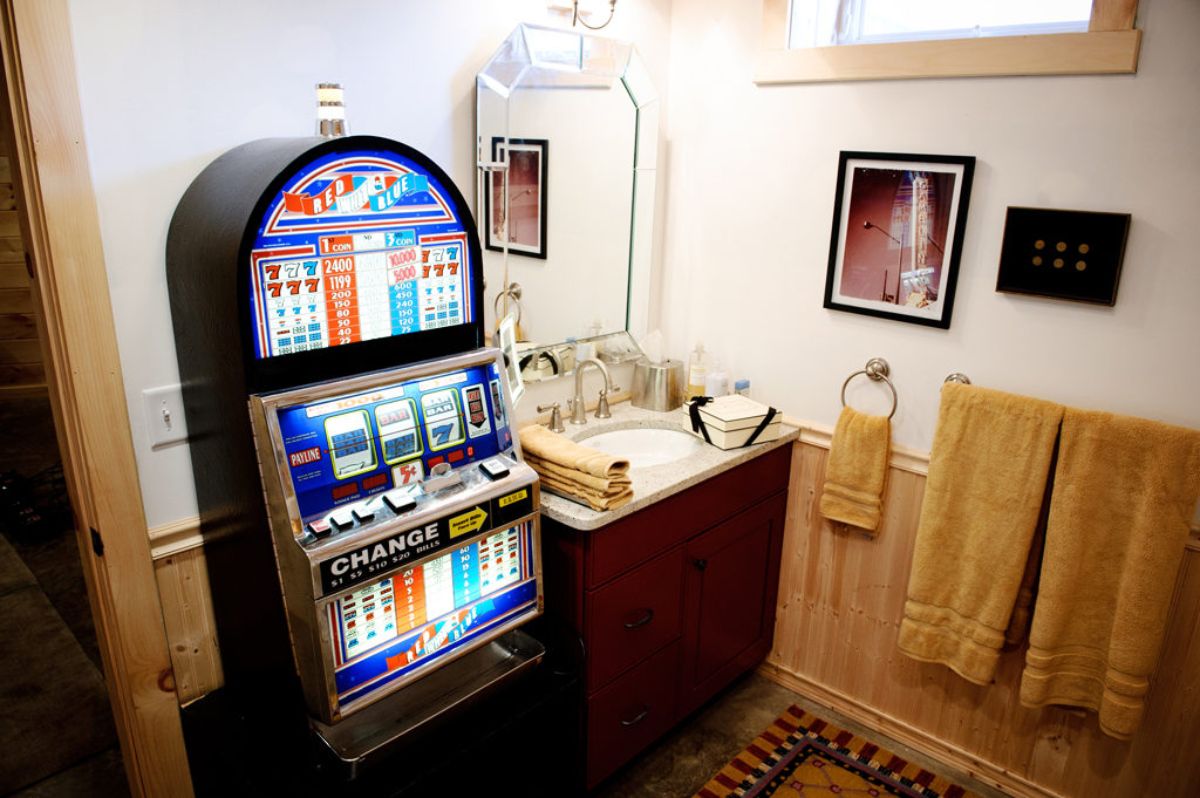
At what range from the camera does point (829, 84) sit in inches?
95.3

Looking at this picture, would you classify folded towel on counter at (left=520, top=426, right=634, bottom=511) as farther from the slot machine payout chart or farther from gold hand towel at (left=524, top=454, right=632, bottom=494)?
the slot machine payout chart

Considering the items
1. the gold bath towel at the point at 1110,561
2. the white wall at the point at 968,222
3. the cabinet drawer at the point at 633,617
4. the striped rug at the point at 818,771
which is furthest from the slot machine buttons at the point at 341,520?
the gold bath towel at the point at 1110,561

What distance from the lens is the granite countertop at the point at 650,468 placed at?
203 centimetres

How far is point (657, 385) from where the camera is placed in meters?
2.78

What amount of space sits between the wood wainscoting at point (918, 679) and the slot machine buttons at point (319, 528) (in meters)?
1.72

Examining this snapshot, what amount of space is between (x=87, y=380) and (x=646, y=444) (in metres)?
1.60

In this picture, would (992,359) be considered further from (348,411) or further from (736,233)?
(348,411)

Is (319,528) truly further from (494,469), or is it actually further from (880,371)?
(880,371)

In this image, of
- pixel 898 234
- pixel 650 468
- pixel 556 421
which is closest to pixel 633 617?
pixel 650 468

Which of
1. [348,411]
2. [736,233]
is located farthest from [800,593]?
[348,411]

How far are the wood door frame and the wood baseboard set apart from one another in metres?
1.98

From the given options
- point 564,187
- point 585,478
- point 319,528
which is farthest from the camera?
point 564,187

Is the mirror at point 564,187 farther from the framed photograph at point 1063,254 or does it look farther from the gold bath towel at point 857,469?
the framed photograph at point 1063,254

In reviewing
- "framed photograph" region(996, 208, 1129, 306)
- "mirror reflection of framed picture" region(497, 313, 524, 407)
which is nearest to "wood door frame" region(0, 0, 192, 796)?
"mirror reflection of framed picture" region(497, 313, 524, 407)
